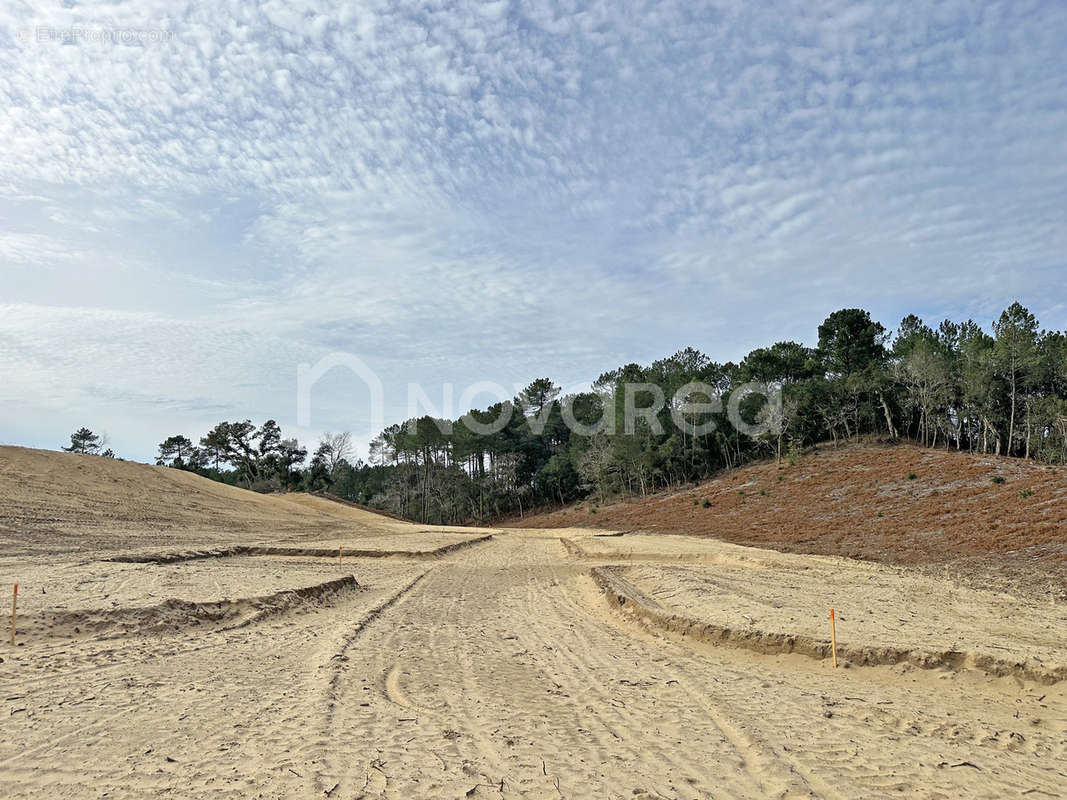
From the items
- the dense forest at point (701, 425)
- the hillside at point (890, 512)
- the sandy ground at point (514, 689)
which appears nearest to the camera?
the sandy ground at point (514, 689)

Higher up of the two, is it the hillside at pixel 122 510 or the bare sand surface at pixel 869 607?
the hillside at pixel 122 510

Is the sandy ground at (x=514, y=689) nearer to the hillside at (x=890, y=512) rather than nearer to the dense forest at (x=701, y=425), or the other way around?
the hillside at (x=890, y=512)

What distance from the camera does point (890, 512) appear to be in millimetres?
35469

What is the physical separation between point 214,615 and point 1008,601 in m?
17.1

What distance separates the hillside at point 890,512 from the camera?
71.8 ft

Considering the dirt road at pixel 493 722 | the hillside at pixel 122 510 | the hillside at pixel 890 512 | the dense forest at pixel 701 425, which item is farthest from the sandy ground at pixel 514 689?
the dense forest at pixel 701 425

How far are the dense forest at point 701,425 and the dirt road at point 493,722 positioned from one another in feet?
163

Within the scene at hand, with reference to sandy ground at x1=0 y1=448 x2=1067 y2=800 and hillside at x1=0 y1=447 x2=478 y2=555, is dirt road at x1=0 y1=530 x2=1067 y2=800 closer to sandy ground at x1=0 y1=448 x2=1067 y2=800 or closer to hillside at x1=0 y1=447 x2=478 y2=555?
sandy ground at x1=0 y1=448 x2=1067 y2=800

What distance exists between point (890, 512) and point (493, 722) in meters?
36.2

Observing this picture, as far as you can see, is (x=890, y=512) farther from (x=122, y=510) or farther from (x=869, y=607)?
(x=122, y=510)

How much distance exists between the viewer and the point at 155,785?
183 inches

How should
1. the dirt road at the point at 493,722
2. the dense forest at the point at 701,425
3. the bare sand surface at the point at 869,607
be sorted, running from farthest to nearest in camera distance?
the dense forest at the point at 701,425 → the bare sand surface at the point at 869,607 → the dirt road at the point at 493,722

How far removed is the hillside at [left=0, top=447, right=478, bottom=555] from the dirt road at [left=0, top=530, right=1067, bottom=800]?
13.3 m

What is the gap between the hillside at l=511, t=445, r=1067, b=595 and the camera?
21.9 metres
